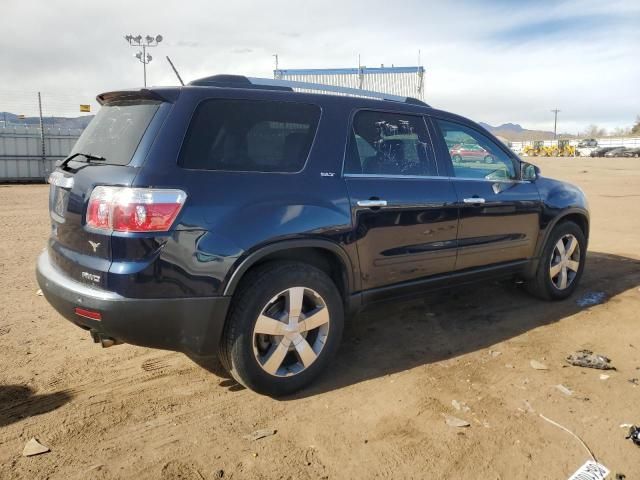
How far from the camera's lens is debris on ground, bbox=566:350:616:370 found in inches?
150

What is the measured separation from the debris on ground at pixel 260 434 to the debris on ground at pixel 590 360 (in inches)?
87.9

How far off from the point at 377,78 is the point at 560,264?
8.77 metres

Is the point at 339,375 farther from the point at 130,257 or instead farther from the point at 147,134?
the point at 147,134

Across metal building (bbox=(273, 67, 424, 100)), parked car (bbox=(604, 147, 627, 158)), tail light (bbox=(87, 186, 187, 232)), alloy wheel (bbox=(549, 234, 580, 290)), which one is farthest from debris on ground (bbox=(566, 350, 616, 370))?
parked car (bbox=(604, 147, 627, 158))

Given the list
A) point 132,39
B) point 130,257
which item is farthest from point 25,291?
point 132,39

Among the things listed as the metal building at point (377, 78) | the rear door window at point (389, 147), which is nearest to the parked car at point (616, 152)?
the metal building at point (377, 78)

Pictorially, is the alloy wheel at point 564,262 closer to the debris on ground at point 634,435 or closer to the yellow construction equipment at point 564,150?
the debris on ground at point 634,435

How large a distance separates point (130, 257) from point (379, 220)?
1636mm

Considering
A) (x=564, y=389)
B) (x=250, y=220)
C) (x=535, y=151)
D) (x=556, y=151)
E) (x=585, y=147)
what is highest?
(x=585, y=147)

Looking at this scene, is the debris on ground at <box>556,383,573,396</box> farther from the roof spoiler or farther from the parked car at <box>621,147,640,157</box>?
the parked car at <box>621,147,640,157</box>

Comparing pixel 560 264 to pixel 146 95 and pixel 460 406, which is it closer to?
pixel 460 406

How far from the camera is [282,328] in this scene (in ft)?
10.7

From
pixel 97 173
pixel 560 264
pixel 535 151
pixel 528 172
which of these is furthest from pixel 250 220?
pixel 535 151

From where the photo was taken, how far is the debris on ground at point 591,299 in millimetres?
5250
